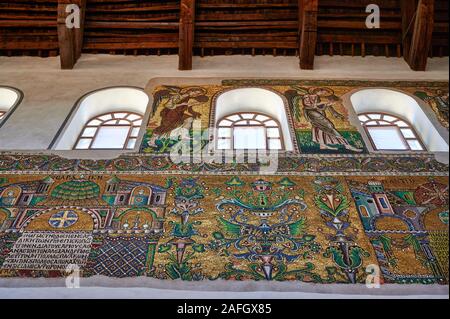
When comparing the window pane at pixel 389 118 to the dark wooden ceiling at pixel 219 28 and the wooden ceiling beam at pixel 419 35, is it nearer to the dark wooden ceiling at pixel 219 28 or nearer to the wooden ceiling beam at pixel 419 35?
the wooden ceiling beam at pixel 419 35

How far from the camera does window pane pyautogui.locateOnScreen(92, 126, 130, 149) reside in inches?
355

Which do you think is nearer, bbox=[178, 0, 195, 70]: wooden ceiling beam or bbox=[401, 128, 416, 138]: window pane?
bbox=[401, 128, 416, 138]: window pane

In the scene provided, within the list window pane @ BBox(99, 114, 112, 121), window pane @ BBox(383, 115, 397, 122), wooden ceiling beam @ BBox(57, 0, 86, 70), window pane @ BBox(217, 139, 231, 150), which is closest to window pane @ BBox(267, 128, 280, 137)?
window pane @ BBox(217, 139, 231, 150)

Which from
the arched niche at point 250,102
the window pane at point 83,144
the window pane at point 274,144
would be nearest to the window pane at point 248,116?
the arched niche at point 250,102

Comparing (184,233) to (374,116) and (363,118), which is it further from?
(374,116)

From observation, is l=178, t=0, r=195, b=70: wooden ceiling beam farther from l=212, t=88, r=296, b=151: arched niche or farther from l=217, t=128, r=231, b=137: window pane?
l=217, t=128, r=231, b=137: window pane

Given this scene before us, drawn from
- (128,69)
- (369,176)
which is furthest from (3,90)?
(369,176)

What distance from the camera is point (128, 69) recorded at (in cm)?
1039

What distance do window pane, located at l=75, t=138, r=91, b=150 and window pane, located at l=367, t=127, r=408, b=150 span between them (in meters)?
4.20

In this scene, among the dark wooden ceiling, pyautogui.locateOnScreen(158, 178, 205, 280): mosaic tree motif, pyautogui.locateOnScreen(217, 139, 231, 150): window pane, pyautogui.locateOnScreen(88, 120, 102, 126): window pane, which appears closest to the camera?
pyautogui.locateOnScreen(158, 178, 205, 280): mosaic tree motif

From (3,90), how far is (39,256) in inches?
168

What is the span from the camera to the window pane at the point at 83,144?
896 centimetres

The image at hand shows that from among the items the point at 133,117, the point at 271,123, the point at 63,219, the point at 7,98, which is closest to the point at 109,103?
the point at 133,117
